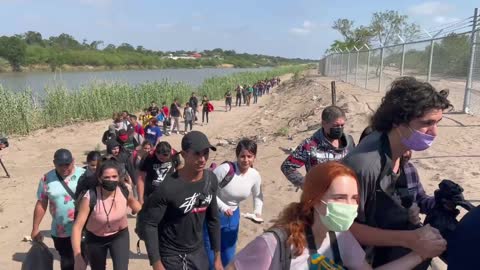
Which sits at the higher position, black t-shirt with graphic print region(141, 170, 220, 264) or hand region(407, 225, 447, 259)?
hand region(407, 225, 447, 259)

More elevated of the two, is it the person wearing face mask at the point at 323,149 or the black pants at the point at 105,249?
the person wearing face mask at the point at 323,149

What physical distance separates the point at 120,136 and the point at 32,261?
4.28 meters

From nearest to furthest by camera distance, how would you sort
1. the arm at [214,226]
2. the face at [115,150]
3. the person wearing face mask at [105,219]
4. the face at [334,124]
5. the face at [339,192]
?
the face at [339,192], the arm at [214,226], the person wearing face mask at [105,219], the face at [334,124], the face at [115,150]

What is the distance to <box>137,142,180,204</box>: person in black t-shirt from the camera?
5.23 meters

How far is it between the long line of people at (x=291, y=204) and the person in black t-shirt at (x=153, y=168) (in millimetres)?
13

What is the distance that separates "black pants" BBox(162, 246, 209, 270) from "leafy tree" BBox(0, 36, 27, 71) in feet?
276

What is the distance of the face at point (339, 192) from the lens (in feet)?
6.13

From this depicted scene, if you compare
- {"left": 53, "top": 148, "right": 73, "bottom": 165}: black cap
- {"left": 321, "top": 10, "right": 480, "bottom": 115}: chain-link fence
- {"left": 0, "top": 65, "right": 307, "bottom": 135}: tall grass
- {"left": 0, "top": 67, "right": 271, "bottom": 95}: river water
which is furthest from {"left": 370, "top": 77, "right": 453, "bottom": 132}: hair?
{"left": 0, "top": 67, "right": 271, "bottom": 95}: river water

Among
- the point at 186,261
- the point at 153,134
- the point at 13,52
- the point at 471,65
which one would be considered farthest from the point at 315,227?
the point at 13,52

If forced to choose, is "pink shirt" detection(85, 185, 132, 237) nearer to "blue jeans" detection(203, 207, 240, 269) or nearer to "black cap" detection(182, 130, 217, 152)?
"blue jeans" detection(203, 207, 240, 269)

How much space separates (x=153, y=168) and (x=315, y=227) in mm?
3649

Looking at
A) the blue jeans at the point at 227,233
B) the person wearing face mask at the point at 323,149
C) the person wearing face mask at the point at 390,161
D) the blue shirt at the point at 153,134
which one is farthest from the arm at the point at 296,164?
the blue shirt at the point at 153,134

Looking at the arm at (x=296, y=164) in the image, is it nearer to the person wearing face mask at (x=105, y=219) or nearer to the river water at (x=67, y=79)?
the person wearing face mask at (x=105, y=219)

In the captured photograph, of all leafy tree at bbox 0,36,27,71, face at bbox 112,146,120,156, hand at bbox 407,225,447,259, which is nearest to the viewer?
hand at bbox 407,225,447,259
